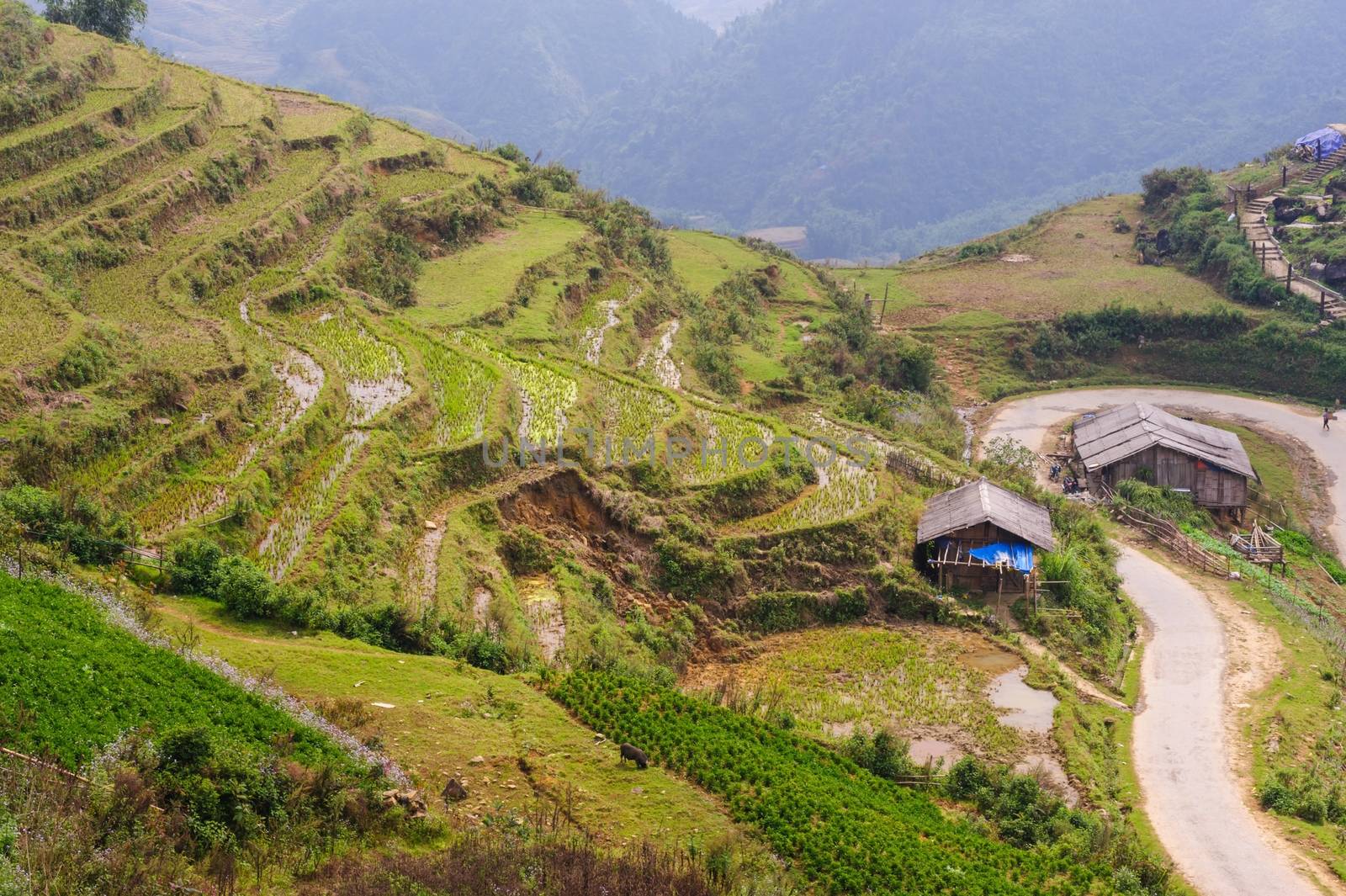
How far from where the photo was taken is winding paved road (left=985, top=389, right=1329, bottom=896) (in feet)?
55.9

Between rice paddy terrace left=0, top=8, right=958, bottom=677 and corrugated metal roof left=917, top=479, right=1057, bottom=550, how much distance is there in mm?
957

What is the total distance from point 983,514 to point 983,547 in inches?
31.0

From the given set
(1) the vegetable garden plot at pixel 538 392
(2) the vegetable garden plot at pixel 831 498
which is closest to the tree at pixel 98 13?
(1) the vegetable garden plot at pixel 538 392

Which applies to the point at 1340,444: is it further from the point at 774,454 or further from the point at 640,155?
the point at 640,155

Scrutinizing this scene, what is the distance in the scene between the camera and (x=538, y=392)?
28797 mm

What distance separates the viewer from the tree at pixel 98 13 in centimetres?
4950

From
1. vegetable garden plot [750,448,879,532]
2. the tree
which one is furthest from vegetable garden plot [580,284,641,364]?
the tree

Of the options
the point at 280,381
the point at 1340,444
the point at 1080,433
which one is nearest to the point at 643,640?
the point at 280,381

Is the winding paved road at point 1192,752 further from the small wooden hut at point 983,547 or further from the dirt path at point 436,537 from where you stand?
the dirt path at point 436,537

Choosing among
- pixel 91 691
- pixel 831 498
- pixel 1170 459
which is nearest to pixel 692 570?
pixel 831 498

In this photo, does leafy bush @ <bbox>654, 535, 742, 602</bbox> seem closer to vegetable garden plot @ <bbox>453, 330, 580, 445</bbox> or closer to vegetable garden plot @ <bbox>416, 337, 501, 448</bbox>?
vegetable garden plot @ <bbox>453, 330, 580, 445</bbox>

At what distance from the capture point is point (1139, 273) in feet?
204

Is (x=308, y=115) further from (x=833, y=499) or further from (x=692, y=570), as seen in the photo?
(x=692, y=570)

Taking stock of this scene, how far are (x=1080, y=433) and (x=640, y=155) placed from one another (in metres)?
153
